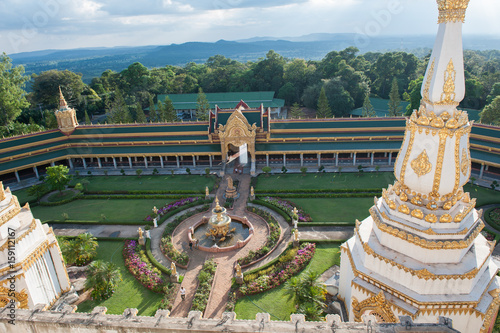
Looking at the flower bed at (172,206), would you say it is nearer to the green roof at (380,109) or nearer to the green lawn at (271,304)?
the green lawn at (271,304)

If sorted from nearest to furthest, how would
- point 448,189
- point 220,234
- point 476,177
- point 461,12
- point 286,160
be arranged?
point 461,12, point 448,189, point 220,234, point 476,177, point 286,160

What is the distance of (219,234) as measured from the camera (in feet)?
89.6

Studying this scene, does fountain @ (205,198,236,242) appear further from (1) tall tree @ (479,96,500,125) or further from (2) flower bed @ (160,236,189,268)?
(1) tall tree @ (479,96,500,125)

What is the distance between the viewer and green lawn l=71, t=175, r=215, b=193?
37.4 metres

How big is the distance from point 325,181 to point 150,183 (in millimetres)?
19943

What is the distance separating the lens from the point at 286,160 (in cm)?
4269

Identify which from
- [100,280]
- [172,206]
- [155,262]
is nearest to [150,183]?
[172,206]

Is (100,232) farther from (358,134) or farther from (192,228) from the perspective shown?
(358,134)

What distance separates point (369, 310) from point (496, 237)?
55.5ft

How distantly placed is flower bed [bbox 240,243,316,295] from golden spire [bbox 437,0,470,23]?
1648 cm

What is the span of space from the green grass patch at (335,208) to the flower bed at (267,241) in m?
2.61

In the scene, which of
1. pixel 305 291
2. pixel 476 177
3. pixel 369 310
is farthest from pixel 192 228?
pixel 476 177

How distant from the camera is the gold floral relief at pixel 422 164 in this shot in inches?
540

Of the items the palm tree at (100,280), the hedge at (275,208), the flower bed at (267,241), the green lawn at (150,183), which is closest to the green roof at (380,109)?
the green lawn at (150,183)
